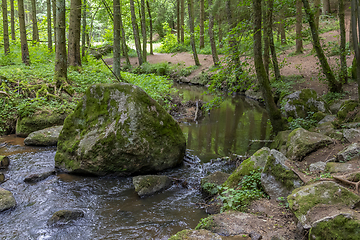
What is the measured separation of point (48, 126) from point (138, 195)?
5317 millimetres

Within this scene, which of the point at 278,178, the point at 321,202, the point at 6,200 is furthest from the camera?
the point at 6,200

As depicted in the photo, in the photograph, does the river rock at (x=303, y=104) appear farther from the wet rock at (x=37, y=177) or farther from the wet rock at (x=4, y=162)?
the wet rock at (x=4, y=162)

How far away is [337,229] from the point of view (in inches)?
99.5

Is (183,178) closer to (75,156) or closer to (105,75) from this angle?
(75,156)

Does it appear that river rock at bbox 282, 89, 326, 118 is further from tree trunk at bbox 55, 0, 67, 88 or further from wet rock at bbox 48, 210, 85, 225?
tree trunk at bbox 55, 0, 67, 88

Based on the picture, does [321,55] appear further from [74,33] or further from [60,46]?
[74,33]

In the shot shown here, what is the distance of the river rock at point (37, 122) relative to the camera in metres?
8.17

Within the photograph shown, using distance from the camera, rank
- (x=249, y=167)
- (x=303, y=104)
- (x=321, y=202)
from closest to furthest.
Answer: (x=321, y=202), (x=249, y=167), (x=303, y=104)

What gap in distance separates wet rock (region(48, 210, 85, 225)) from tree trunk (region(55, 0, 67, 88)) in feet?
23.8

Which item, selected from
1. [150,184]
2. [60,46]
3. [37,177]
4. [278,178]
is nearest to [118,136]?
[150,184]

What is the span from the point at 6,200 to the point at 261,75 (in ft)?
23.2

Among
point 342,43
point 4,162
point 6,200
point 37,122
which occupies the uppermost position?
point 342,43

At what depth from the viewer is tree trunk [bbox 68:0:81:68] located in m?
11.5

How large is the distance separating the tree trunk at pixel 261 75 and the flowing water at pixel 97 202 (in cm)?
138
